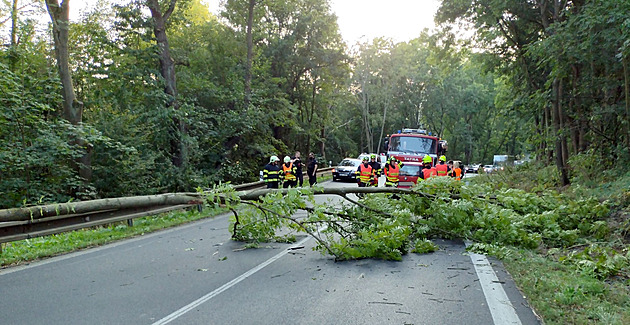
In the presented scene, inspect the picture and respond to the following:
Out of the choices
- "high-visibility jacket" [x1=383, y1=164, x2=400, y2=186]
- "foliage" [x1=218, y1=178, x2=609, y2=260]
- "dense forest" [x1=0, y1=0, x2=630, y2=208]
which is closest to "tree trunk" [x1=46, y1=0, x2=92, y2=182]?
"dense forest" [x1=0, y1=0, x2=630, y2=208]

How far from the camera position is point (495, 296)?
17.6 ft

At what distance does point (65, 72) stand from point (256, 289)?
45.0ft

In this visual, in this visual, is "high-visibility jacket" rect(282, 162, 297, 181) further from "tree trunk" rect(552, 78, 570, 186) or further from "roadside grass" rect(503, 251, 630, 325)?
"roadside grass" rect(503, 251, 630, 325)

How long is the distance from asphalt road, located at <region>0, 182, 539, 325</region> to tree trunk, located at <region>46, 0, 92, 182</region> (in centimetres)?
882

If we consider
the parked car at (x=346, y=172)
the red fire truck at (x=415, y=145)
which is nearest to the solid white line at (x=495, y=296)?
the red fire truck at (x=415, y=145)

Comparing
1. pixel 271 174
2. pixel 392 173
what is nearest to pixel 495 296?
pixel 392 173

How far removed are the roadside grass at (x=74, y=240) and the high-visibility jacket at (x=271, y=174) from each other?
2408mm

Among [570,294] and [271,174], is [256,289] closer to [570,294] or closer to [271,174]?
[570,294]

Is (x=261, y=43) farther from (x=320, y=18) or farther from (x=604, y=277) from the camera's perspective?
(x=604, y=277)

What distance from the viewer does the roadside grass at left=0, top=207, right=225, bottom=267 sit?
7.86m

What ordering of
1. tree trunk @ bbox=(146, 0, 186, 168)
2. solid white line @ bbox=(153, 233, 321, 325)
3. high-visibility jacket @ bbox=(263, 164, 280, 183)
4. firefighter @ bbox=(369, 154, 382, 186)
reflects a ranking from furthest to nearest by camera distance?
tree trunk @ bbox=(146, 0, 186, 168) → firefighter @ bbox=(369, 154, 382, 186) → high-visibility jacket @ bbox=(263, 164, 280, 183) → solid white line @ bbox=(153, 233, 321, 325)

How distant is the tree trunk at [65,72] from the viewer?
50.7 ft

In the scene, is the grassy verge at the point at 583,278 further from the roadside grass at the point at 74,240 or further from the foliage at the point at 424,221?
the roadside grass at the point at 74,240

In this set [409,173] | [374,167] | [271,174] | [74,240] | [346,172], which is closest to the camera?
[74,240]
